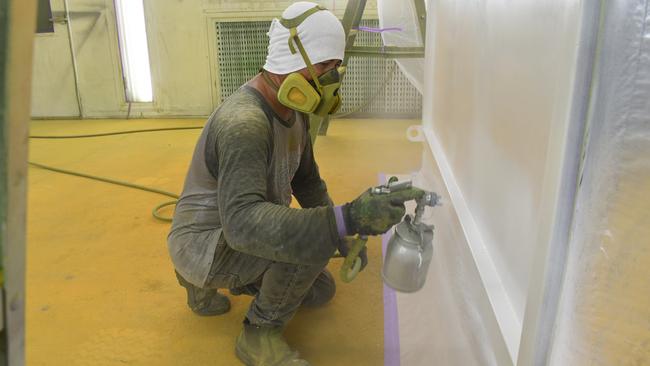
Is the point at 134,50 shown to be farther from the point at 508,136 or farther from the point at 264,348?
the point at 508,136

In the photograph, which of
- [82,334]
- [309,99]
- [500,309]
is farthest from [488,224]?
[82,334]

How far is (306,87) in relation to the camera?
1.47 metres

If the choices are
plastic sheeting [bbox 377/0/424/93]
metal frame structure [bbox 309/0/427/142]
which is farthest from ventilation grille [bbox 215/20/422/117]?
metal frame structure [bbox 309/0/427/142]

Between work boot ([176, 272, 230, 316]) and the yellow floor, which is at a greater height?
work boot ([176, 272, 230, 316])

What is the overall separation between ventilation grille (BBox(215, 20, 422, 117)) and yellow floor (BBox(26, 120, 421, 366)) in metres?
1.57

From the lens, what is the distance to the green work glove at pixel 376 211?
1.23 metres

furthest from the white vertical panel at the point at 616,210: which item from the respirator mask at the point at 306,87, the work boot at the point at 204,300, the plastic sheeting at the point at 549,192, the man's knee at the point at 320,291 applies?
the work boot at the point at 204,300

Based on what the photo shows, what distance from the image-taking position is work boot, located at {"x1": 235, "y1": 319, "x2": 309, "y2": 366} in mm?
1647

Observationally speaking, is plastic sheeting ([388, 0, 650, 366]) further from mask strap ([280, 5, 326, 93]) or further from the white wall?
the white wall

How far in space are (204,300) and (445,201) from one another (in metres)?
1.00

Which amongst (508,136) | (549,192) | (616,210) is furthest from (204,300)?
(616,210)

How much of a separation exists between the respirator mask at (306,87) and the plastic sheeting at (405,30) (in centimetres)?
164

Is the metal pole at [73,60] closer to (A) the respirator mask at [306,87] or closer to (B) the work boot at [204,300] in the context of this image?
(B) the work boot at [204,300]

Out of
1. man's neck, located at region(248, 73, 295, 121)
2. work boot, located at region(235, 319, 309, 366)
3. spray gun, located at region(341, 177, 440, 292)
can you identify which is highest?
man's neck, located at region(248, 73, 295, 121)
